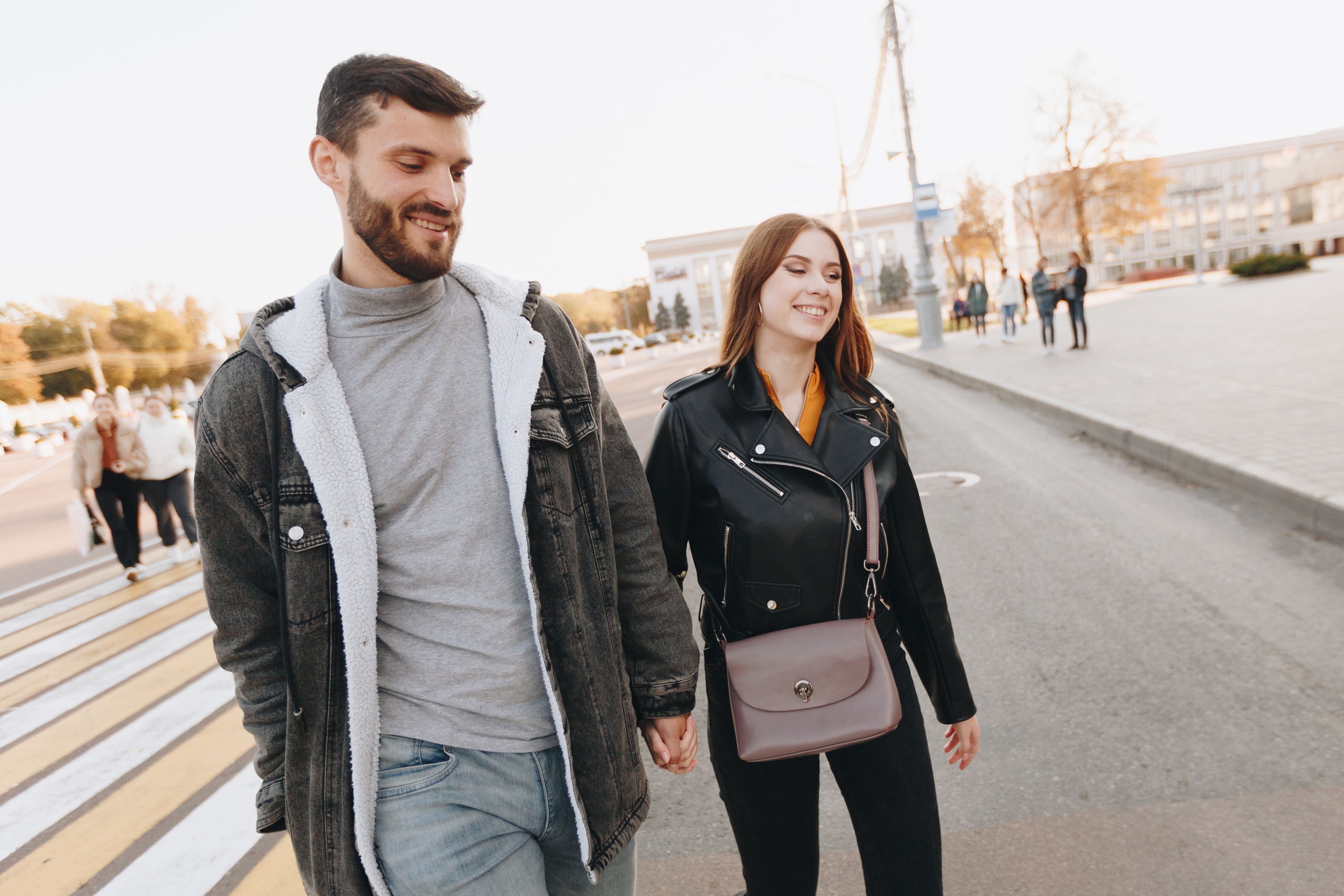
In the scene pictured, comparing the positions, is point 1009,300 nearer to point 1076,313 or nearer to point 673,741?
point 1076,313

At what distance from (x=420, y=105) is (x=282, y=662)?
0.99 m

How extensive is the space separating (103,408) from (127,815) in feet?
17.8

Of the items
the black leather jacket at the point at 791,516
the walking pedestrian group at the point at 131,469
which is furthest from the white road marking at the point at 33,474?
the black leather jacket at the point at 791,516

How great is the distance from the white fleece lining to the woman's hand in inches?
39.6

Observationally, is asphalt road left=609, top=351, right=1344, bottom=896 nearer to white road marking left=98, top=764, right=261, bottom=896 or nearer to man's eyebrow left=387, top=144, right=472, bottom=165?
white road marking left=98, top=764, right=261, bottom=896

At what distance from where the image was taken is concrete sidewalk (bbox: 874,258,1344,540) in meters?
5.84

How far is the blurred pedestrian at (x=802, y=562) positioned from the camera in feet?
6.07

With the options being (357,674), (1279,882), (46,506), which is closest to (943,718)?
(1279,882)

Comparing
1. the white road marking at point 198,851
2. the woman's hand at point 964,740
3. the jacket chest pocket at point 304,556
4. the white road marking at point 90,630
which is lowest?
the white road marking at point 198,851

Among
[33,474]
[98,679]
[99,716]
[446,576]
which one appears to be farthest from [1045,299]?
[33,474]

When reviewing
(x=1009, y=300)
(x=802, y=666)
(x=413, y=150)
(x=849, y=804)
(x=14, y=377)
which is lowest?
(x=1009, y=300)

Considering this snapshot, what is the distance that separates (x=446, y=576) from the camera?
1.45 metres

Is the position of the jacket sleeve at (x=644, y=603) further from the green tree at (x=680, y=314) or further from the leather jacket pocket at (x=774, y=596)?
the green tree at (x=680, y=314)

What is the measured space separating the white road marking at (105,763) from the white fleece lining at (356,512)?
116 inches
